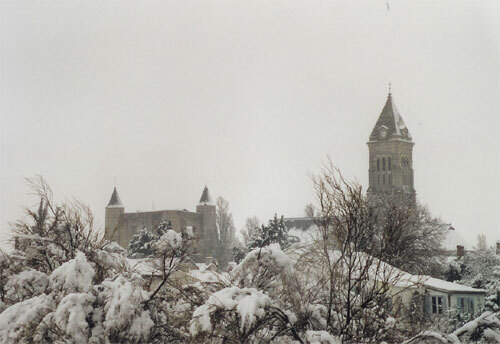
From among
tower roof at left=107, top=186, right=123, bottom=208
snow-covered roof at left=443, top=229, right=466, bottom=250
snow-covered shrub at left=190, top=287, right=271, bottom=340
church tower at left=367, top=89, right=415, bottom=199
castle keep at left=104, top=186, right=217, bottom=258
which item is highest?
church tower at left=367, top=89, right=415, bottom=199

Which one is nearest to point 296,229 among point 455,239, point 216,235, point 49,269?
point 216,235

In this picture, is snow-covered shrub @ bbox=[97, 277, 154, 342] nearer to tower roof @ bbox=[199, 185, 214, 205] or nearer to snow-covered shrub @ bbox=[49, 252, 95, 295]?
snow-covered shrub @ bbox=[49, 252, 95, 295]

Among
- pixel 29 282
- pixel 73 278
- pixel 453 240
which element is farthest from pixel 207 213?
pixel 73 278

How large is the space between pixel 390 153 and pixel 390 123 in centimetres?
445

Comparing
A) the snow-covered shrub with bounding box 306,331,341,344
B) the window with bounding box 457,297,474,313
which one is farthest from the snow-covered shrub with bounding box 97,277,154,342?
the window with bounding box 457,297,474,313

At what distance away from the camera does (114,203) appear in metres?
111

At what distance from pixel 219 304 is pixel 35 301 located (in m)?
4.05

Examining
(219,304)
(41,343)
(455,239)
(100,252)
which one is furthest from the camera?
(455,239)

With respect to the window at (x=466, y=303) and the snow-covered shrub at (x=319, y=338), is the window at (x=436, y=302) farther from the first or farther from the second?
the snow-covered shrub at (x=319, y=338)

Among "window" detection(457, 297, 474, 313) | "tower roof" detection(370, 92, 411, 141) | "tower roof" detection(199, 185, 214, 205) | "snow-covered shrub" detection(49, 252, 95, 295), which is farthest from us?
"tower roof" detection(199, 185, 214, 205)

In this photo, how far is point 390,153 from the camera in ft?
352

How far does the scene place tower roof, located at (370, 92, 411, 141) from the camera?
10662 cm

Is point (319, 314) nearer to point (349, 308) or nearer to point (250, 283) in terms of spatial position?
point (349, 308)

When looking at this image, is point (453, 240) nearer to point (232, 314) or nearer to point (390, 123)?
point (390, 123)
